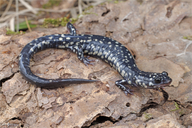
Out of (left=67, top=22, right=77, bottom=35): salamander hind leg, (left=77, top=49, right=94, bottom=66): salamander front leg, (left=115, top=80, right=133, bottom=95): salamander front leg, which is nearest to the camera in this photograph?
(left=115, top=80, right=133, bottom=95): salamander front leg

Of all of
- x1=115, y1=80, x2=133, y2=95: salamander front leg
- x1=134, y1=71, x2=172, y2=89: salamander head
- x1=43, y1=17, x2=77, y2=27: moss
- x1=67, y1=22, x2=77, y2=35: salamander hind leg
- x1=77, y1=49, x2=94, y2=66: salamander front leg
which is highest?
x1=43, y1=17, x2=77, y2=27: moss

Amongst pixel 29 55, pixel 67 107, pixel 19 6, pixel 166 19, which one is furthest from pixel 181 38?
pixel 19 6

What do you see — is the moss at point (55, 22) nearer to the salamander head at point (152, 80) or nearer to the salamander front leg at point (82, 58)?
the salamander front leg at point (82, 58)

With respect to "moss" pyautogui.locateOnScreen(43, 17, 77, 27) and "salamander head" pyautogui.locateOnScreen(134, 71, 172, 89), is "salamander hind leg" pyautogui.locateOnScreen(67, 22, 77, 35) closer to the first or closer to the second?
"moss" pyautogui.locateOnScreen(43, 17, 77, 27)

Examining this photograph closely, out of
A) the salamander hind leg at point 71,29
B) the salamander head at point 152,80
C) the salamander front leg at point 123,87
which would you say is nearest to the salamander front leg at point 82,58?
the salamander hind leg at point 71,29

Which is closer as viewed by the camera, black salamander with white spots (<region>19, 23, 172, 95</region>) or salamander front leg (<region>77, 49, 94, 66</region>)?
black salamander with white spots (<region>19, 23, 172, 95</region>)

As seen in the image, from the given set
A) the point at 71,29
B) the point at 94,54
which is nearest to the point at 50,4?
the point at 71,29

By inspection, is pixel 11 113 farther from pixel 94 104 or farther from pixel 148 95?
pixel 148 95

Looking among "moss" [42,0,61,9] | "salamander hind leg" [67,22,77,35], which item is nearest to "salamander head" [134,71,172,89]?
"salamander hind leg" [67,22,77,35]
